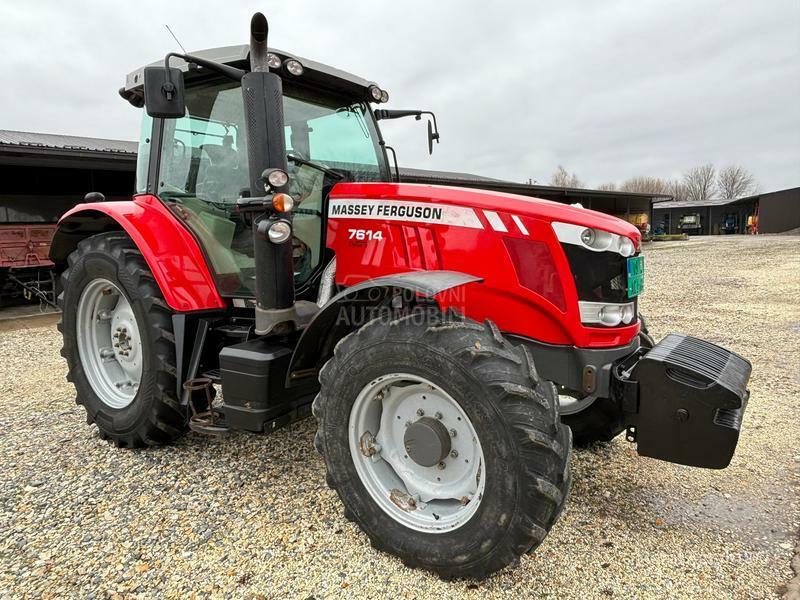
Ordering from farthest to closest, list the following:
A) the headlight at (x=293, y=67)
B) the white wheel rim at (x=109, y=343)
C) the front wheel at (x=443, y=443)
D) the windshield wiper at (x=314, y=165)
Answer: the white wheel rim at (x=109, y=343)
the windshield wiper at (x=314, y=165)
the headlight at (x=293, y=67)
the front wheel at (x=443, y=443)

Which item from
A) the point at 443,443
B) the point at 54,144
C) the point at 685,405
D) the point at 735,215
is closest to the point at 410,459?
the point at 443,443

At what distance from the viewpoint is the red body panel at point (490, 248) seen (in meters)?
2.27

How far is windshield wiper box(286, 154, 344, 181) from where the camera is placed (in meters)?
2.87

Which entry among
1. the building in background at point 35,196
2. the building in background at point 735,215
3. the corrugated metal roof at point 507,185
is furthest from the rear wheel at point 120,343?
the building in background at point 735,215

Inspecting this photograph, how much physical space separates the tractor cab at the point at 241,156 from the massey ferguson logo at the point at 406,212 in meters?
0.22

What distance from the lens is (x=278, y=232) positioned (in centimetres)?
243

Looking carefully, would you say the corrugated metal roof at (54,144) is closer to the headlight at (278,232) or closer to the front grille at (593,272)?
the headlight at (278,232)

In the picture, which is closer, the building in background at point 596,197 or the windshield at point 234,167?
the windshield at point 234,167

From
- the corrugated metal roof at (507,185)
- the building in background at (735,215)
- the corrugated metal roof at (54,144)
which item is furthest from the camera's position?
the building in background at (735,215)

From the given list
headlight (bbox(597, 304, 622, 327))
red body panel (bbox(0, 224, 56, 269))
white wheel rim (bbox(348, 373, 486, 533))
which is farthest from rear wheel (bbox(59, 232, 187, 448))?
red body panel (bbox(0, 224, 56, 269))

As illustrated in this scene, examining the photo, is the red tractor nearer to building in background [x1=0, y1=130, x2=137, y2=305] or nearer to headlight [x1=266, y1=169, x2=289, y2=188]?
headlight [x1=266, y1=169, x2=289, y2=188]

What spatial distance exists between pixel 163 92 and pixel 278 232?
0.80 metres

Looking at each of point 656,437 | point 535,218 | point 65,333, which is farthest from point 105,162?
point 656,437

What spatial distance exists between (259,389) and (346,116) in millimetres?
1739
